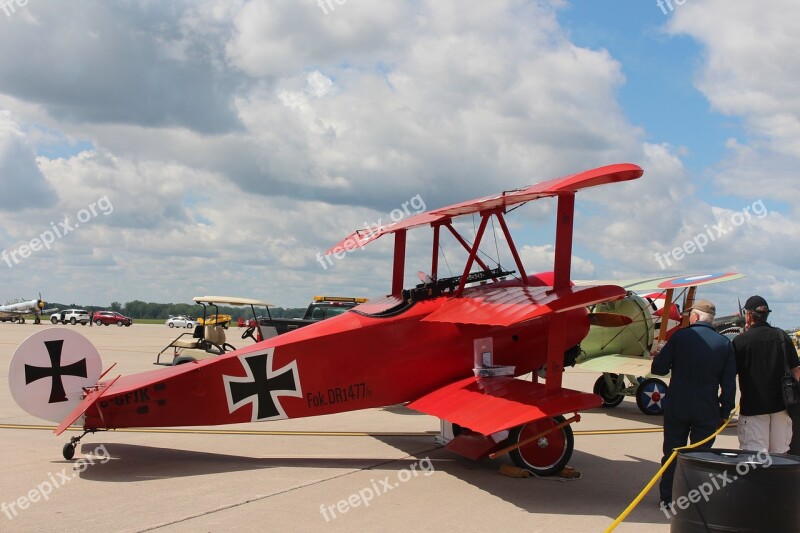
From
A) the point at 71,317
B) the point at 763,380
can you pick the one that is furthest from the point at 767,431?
the point at 71,317

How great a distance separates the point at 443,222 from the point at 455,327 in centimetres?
169

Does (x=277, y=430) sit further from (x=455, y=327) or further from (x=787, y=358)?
(x=787, y=358)

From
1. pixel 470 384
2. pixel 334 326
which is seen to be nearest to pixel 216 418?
pixel 334 326

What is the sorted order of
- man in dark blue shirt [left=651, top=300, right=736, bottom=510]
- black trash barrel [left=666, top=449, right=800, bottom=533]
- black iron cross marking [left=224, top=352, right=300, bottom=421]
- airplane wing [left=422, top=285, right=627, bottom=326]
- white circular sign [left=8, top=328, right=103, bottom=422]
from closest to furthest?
black trash barrel [left=666, top=449, right=800, bottom=533]
man in dark blue shirt [left=651, top=300, right=736, bottom=510]
airplane wing [left=422, top=285, right=627, bottom=326]
white circular sign [left=8, top=328, right=103, bottom=422]
black iron cross marking [left=224, top=352, right=300, bottom=421]

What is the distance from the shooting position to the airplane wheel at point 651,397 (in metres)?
12.9

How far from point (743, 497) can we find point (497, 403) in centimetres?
316

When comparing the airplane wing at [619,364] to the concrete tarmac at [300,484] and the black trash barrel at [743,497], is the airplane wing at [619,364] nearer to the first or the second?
the concrete tarmac at [300,484]

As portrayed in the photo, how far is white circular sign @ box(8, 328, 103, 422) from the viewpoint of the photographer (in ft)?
24.7

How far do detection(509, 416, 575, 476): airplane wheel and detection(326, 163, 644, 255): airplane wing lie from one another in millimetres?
2606

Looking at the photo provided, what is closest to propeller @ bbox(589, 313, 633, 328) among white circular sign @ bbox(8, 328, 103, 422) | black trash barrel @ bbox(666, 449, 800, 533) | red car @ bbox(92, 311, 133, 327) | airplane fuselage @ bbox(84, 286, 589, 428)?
airplane fuselage @ bbox(84, 286, 589, 428)

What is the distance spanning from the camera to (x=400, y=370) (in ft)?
27.0

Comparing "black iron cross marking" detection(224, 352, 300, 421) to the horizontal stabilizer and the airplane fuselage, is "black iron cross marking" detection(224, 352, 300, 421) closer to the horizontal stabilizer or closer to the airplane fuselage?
the airplane fuselage

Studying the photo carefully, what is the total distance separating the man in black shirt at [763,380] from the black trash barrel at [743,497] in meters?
2.15

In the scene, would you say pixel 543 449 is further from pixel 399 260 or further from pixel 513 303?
pixel 399 260
